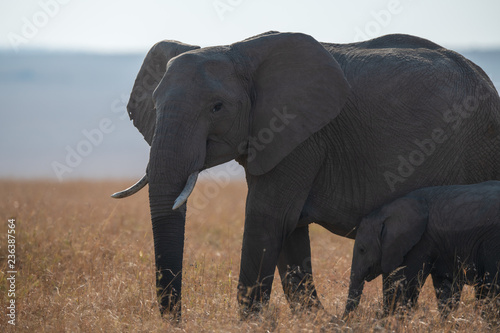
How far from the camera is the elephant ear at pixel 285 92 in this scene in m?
5.87

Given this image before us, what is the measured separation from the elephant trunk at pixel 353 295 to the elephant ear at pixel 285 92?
4.57ft

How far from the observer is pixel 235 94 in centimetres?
570

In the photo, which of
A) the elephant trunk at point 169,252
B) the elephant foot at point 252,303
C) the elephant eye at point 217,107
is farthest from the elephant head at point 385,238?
the elephant eye at point 217,107

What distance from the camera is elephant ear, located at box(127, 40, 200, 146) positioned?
21.4 feet

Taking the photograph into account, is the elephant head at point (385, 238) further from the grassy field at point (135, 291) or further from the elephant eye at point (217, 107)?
the elephant eye at point (217, 107)

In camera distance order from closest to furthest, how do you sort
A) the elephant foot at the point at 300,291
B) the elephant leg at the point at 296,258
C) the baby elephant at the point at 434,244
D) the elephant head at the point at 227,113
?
the elephant head at the point at 227,113, the baby elephant at the point at 434,244, the elephant foot at the point at 300,291, the elephant leg at the point at 296,258

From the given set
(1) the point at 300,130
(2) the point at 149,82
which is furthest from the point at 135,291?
(1) the point at 300,130

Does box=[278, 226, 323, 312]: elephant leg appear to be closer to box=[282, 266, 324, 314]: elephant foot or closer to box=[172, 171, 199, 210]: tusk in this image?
box=[282, 266, 324, 314]: elephant foot

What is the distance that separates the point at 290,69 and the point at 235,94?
2.09 ft

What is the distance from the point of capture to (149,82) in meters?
6.74

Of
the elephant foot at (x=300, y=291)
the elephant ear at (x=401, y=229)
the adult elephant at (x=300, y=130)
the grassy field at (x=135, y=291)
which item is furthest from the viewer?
the elephant foot at (x=300, y=291)

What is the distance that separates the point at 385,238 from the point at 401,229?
0.19 m

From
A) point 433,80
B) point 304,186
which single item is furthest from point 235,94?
point 433,80

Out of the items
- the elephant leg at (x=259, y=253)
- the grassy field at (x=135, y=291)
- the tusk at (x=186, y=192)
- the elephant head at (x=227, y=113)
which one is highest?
the elephant head at (x=227, y=113)
